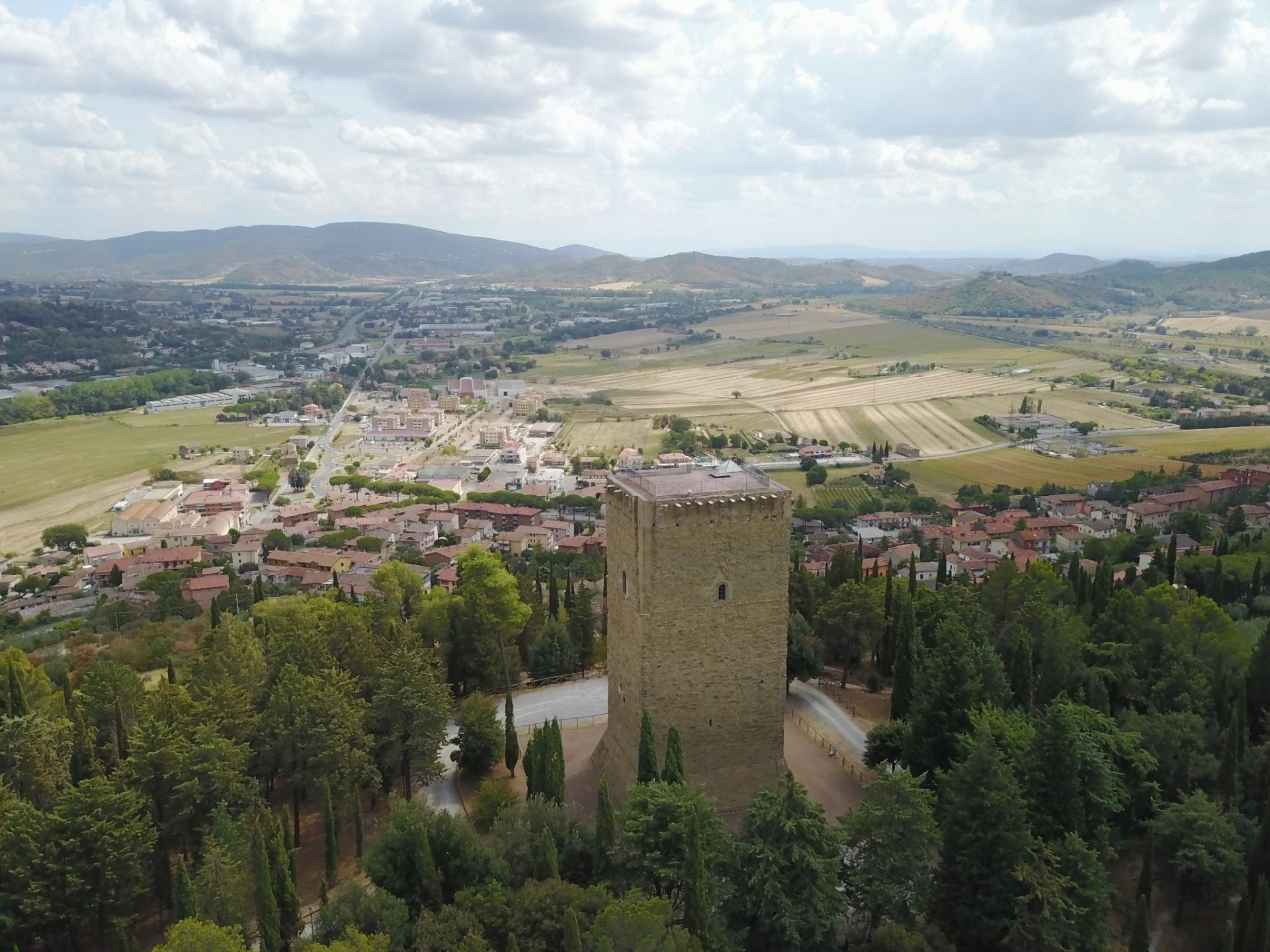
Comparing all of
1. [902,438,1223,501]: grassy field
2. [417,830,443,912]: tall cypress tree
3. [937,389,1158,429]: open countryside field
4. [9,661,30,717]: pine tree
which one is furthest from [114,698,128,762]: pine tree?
[937,389,1158,429]: open countryside field

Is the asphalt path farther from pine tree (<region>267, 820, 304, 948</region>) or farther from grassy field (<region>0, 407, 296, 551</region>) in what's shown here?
grassy field (<region>0, 407, 296, 551</region>)

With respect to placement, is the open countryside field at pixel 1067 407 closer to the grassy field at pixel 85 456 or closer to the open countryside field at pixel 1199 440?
the open countryside field at pixel 1199 440

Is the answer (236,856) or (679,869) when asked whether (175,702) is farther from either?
(679,869)

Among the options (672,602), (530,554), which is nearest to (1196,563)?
(672,602)

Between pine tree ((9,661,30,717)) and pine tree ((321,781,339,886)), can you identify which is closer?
pine tree ((321,781,339,886))

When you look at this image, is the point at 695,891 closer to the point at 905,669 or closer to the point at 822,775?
the point at 822,775

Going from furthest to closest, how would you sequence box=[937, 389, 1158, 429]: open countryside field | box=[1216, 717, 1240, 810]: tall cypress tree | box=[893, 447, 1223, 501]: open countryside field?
box=[937, 389, 1158, 429]: open countryside field → box=[893, 447, 1223, 501]: open countryside field → box=[1216, 717, 1240, 810]: tall cypress tree

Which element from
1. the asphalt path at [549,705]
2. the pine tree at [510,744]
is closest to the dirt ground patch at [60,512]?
the asphalt path at [549,705]
